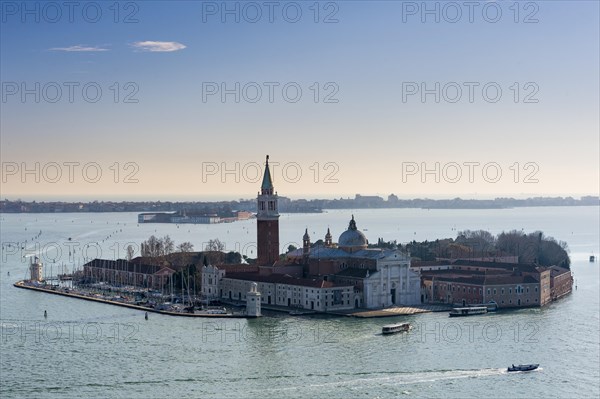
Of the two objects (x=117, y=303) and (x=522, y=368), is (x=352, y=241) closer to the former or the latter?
(x=117, y=303)

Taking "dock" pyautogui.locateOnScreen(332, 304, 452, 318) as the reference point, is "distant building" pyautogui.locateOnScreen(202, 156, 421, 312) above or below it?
above

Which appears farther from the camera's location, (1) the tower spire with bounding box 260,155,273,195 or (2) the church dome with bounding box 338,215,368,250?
(1) the tower spire with bounding box 260,155,273,195

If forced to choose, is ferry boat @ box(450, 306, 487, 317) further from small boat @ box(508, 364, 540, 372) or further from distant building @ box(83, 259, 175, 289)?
distant building @ box(83, 259, 175, 289)

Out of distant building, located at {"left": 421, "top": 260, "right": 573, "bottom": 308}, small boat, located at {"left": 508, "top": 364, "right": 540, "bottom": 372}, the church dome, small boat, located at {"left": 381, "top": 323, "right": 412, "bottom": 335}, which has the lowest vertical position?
small boat, located at {"left": 508, "top": 364, "right": 540, "bottom": 372}

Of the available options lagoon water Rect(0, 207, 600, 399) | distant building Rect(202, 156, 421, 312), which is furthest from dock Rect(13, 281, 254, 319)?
distant building Rect(202, 156, 421, 312)

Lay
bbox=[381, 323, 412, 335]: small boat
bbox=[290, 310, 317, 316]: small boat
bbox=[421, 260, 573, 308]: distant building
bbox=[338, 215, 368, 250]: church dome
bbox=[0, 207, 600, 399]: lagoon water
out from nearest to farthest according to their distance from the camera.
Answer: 1. bbox=[0, 207, 600, 399]: lagoon water
2. bbox=[381, 323, 412, 335]: small boat
3. bbox=[290, 310, 317, 316]: small boat
4. bbox=[421, 260, 573, 308]: distant building
5. bbox=[338, 215, 368, 250]: church dome

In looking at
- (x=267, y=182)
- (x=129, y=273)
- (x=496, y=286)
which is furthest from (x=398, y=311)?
(x=129, y=273)

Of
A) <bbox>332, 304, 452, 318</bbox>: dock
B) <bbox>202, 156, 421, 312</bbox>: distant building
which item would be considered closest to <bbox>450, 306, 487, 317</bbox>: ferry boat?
<bbox>332, 304, 452, 318</bbox>: dock

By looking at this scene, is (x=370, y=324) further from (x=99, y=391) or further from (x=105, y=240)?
(x=105, y=240)

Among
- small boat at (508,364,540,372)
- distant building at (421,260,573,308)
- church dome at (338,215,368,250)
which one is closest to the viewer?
small boat at (508,364,540,372)
